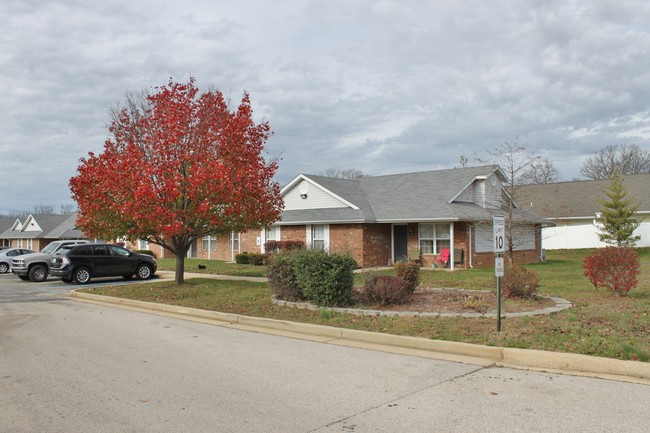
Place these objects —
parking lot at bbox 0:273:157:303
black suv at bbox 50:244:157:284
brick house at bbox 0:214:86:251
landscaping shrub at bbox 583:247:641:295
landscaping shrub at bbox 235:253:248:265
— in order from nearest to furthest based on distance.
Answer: landscaping shrub at bbox 583:247:641:295 < parking lot at bbox 0:273:157:303 < black suv at bbox 50:244:157:284 < landscaping shrub at bbox 235:253:248:265 < brick house at bbox 0:214:86:251

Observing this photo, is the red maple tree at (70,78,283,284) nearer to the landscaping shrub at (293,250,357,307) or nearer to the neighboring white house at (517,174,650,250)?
the landscaping shrub at (293,250,357,307)

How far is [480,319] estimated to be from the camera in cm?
1038

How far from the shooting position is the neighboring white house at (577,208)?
3734 cm

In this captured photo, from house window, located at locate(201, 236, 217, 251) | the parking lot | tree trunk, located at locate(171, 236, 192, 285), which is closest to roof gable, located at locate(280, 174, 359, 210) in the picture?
house window, located at locate(201, 236, 217, 251)

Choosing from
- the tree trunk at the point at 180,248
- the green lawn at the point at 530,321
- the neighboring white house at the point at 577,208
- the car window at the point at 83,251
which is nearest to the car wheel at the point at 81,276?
the car window at the point at 83,251

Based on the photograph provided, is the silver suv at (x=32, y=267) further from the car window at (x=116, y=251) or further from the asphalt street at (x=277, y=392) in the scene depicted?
the asphalt street at (x=277, y=392)

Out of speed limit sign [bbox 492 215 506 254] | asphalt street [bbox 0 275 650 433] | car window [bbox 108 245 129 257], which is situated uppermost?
speed limit sign [bbox 492 215 506 254]

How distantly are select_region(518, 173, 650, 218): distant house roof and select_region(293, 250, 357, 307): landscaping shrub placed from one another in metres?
28.0

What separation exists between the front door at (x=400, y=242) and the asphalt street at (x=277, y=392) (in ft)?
59.7

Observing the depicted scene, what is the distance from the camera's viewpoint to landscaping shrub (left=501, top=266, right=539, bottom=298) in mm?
12453

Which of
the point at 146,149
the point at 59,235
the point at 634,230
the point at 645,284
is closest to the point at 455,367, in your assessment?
the point at 645,284

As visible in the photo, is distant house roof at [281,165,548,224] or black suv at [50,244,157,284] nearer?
black suv at [50,244,157,284]

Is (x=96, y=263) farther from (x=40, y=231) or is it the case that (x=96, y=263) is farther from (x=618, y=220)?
(x=40, y=231)

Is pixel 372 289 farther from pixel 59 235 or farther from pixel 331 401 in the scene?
pixel 59 235
